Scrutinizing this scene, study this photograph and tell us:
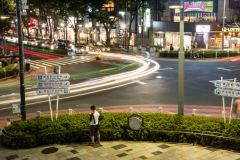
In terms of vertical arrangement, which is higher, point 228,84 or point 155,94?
point 228,84

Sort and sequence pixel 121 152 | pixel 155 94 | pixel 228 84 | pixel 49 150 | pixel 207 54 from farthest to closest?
pixel 207 54 < pixel 155 94 < pixel 49 150 < pixel 228 84 < pixel 121 152

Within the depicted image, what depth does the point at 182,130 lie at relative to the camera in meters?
11.9

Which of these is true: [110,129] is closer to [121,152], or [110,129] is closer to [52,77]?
[121,152]

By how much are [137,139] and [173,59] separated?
98.7 feet

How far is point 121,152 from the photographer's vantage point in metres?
11.0

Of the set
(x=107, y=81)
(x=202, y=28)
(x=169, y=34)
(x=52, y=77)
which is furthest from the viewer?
(x=169, y=34)

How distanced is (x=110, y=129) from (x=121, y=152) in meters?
1.41

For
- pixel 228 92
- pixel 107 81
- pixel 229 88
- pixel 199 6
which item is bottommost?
pixel 107 81

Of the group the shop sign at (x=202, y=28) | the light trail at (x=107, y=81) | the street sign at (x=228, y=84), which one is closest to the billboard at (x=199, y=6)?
the shop sign at (x=202, y=28)

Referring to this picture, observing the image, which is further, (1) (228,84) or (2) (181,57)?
(2) (181,57)

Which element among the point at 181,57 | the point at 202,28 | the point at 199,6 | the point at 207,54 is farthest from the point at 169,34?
the point at 181,57

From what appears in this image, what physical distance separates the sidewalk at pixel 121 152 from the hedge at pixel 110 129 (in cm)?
26

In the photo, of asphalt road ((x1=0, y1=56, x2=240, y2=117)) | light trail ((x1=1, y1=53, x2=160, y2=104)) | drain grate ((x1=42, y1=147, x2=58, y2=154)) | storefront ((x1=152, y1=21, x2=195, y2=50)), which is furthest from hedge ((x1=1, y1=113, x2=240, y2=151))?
storefront ((x1=152, y1=21, x2=195, y2=50))

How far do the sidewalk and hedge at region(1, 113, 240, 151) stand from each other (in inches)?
10.3
